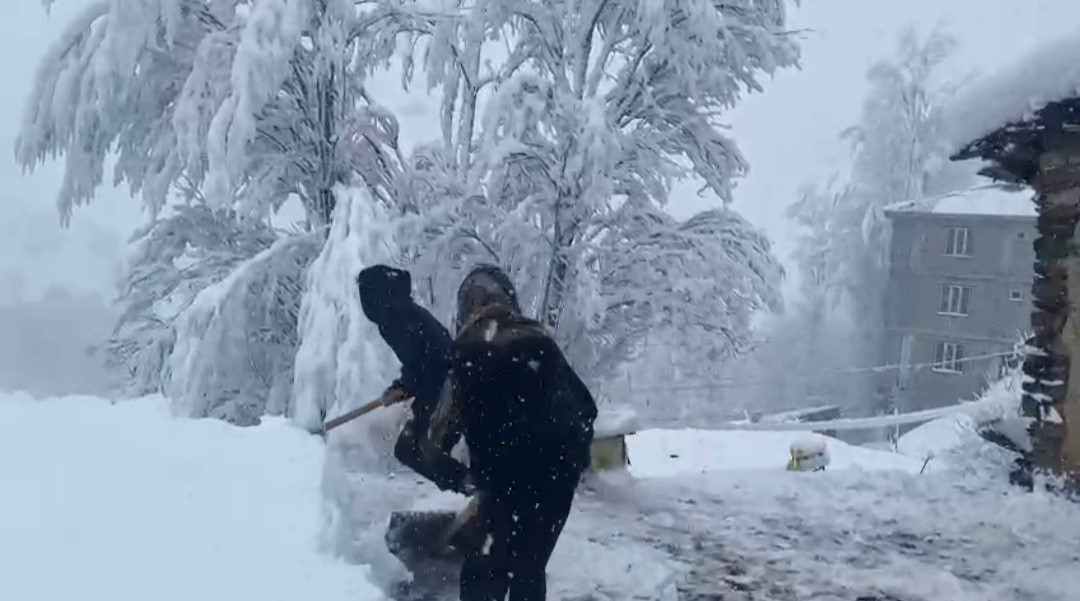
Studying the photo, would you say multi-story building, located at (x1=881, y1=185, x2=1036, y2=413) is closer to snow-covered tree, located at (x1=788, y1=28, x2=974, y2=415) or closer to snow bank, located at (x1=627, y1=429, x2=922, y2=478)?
snow-covered tree, located at (x1=788, y1=28, x2=974, y2=415)

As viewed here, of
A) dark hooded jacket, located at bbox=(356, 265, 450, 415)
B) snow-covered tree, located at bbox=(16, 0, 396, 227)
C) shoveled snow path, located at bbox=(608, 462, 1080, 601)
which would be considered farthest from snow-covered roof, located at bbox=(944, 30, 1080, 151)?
snow-covered tree, located at bbox=(16, 0, 396, 227)

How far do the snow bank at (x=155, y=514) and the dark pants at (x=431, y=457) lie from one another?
1.38 feet

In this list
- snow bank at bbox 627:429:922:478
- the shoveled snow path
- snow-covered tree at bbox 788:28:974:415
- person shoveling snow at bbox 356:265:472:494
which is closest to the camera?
person shoveling snow at bbox 356:265:472:494

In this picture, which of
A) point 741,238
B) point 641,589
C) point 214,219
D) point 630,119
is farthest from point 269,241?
point 641,589

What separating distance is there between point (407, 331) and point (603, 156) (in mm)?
4635

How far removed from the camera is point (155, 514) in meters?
3.35

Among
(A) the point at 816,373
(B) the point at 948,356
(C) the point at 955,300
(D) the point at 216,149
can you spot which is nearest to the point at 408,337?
(D) the point at 216,149

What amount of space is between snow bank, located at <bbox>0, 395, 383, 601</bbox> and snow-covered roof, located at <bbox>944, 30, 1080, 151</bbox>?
4692mm

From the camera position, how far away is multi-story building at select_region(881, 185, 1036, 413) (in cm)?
1911

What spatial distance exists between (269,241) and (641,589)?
239 inches

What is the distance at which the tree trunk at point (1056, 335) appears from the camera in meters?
6.54

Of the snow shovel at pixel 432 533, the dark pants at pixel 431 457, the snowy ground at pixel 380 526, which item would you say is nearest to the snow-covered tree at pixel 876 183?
the snowy ground at pixel 380 526

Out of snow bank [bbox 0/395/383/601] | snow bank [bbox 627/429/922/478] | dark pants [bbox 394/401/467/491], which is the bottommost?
snow bank [bbox 627/429/922/478]

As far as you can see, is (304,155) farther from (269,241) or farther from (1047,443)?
(1047,443)
